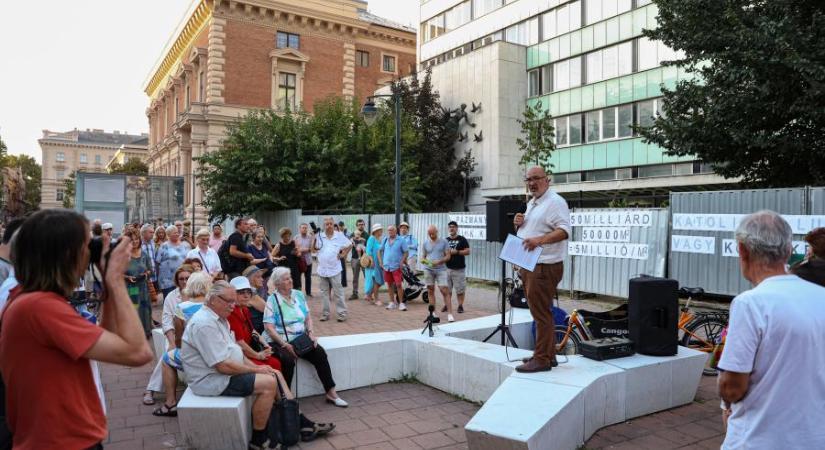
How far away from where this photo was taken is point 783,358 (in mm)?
2350

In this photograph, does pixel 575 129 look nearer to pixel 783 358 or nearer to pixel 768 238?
pixel 768 238

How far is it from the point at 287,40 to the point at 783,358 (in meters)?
47.0

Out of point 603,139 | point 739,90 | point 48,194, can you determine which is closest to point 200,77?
point 603,139

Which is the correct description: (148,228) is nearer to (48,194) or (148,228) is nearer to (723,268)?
(723,268)

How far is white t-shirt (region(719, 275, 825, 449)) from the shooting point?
234 cm

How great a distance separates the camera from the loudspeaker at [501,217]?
7.57 meters

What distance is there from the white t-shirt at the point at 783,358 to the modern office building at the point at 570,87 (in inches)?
979

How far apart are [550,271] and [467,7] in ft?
116

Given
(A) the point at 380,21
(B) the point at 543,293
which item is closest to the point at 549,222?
(B) the point at 543,293

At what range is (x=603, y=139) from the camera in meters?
30.6

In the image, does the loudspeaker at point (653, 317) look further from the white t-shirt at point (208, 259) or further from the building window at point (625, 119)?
the building window at point (625, 119)

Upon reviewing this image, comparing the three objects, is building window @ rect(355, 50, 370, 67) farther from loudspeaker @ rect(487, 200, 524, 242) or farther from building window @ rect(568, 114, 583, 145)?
loudspeaker @ rect(487, 200, 524, 242)

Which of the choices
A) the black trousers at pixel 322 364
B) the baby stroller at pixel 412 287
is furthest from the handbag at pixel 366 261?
the black trousers at pixel 322 364

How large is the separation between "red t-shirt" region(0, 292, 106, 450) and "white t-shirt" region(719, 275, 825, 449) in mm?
2520
